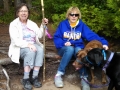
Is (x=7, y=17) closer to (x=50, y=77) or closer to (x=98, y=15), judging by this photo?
(x=98, y=15)

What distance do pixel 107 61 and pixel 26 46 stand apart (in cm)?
157

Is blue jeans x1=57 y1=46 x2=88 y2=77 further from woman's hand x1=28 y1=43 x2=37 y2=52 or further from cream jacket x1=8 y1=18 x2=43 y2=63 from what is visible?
cream jacket x1=8 y1=18 x2=43 y2=63

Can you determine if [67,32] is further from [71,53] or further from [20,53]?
[20,53]

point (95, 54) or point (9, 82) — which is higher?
point (95, 54)

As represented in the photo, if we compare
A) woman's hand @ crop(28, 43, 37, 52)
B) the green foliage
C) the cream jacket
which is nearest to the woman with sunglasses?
woman's hand @ crop(28, 43, 37, 52)

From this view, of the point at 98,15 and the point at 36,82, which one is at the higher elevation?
the point at 98,15

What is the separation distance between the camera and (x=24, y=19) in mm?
5113

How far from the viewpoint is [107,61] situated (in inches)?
177

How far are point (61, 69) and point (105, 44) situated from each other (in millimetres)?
1034

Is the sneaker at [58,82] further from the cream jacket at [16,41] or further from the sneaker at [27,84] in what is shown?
the cream jacket at [16,41]

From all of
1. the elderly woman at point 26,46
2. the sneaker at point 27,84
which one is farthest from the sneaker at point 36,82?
the sneaker at point 27,84

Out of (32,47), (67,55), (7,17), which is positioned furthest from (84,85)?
(7,17)

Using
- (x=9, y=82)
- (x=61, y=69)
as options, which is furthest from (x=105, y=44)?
(x=9, y=82)

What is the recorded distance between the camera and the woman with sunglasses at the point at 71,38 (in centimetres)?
514
